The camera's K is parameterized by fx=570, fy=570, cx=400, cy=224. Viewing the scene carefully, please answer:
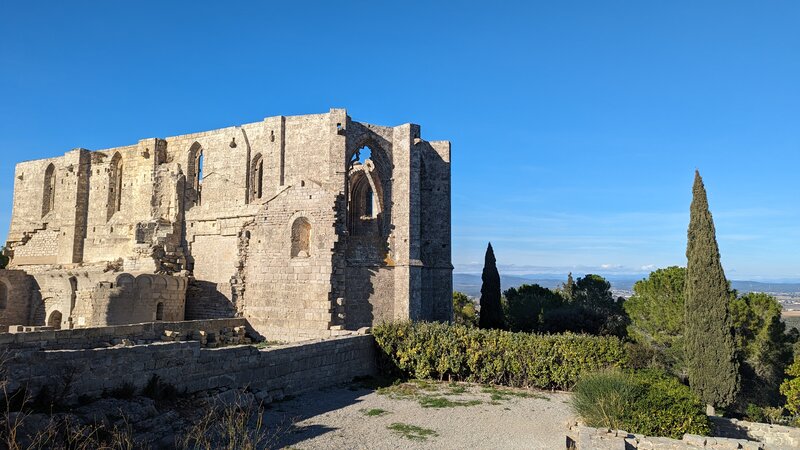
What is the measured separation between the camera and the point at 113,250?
24.8 metres

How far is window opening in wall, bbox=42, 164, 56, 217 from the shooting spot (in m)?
28.6

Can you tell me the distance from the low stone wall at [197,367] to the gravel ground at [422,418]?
525mm

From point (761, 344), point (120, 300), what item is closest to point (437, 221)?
point (120, 300)

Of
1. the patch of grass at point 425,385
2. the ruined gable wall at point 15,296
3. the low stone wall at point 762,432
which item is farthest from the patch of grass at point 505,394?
the ruined gable wall at point 15,296

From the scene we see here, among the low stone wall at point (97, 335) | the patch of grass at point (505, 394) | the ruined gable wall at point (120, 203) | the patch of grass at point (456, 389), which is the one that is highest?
the ruined gable wall at point (120, 203)

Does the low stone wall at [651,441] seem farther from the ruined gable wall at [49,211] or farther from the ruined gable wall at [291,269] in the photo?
the ruined gable wall at [49,211]

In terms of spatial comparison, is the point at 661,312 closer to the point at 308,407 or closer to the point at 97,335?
the point at 308,407

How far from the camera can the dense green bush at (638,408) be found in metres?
9.02

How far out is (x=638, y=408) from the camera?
9.16 m

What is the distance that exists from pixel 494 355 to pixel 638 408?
4909 millimetres

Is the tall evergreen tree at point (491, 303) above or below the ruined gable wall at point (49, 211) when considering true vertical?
below

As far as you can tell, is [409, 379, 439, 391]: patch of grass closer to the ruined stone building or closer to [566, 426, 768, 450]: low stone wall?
the ruined stone building

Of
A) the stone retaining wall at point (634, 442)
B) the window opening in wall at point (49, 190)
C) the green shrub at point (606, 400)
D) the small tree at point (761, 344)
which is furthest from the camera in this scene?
the window opening in wall at point (49, 190)

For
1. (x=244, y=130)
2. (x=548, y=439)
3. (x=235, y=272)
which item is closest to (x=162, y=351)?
(x=548, y=439)
